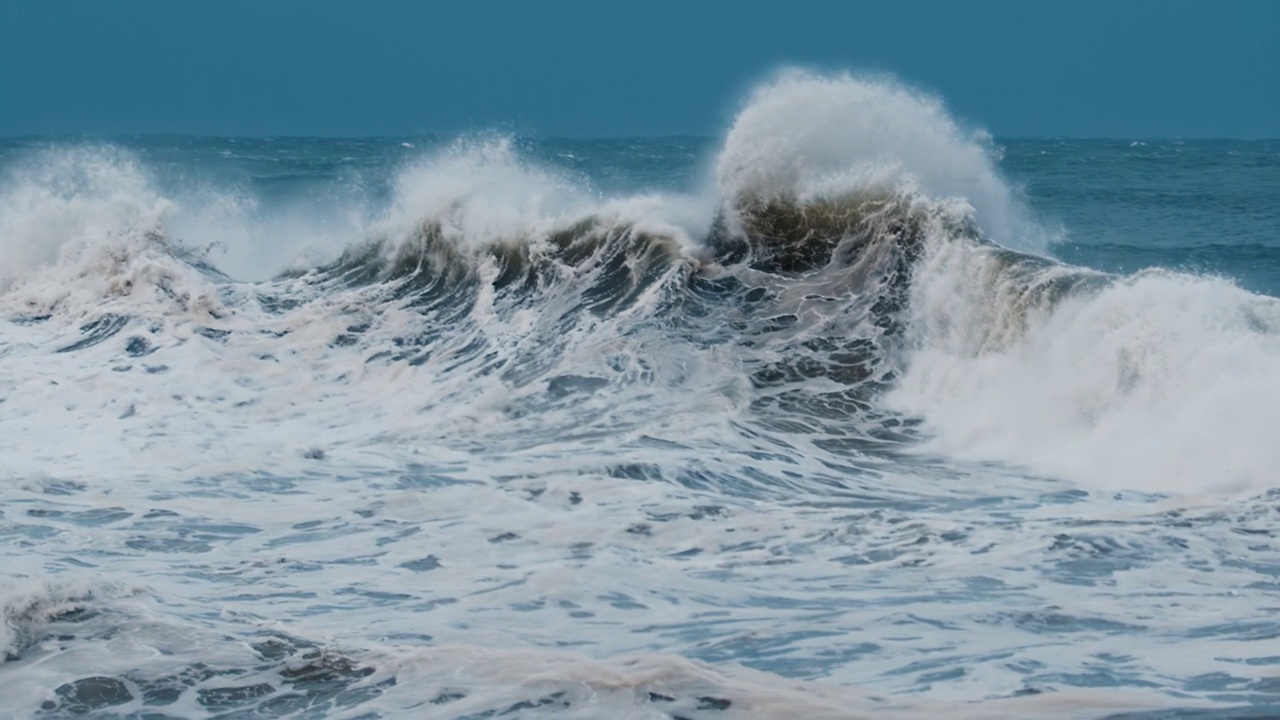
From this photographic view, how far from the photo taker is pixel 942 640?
17.1 feet

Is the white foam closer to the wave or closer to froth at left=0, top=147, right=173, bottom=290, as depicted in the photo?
the wave

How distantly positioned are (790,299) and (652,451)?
4.18m

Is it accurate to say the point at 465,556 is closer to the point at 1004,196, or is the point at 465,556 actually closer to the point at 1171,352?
the point at 1171,352

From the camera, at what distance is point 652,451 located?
8.56 metres

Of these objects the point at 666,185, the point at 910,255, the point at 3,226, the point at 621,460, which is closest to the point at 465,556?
the point at 621,460

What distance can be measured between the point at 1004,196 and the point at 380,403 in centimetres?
609

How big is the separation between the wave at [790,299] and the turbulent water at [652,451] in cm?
4

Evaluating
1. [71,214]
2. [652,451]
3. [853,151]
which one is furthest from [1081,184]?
[652,451]

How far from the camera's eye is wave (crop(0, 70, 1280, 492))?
29.7ft

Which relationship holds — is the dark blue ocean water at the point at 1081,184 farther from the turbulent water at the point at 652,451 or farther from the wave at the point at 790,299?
the wave at the point at 790,299

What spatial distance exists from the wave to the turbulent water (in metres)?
0.04

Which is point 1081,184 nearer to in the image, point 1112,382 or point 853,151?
point 853,151

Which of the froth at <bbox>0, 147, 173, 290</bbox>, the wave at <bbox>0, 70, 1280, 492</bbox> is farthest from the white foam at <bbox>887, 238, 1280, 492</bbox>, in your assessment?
the froth at <bbox>0, 147, 173, 290</bbox>

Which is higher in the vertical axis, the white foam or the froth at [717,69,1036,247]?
the froth at [717,69,1036,247]
